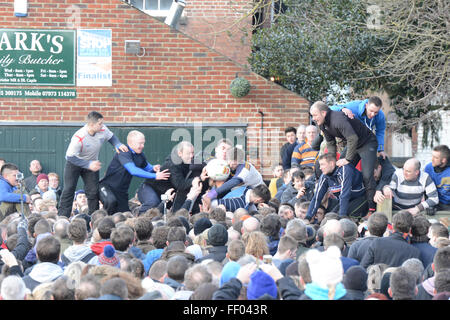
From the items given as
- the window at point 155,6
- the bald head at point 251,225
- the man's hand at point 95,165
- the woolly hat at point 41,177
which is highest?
the window at point 155,6

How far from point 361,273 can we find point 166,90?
1129 centimetres

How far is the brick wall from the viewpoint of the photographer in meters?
16.2

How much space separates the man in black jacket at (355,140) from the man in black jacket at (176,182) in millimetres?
2320

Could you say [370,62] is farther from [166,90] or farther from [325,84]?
[166,90]

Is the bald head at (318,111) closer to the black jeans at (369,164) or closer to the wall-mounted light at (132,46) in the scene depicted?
the black jeans at (369,164)

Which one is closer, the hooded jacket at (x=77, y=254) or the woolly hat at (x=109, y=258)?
the woolly hat at (x=109, y=258)

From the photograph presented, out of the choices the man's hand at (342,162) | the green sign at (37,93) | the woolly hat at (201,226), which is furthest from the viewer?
the green sign at (37,93)

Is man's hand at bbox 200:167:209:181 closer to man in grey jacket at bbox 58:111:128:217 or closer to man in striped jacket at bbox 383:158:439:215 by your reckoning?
man in grey jacket at bbox 58:111:128:217

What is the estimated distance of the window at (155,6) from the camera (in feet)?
65.4

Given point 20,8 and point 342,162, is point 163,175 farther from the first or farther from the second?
point 20,8

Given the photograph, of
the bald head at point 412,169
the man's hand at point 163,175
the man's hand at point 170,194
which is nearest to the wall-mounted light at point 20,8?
the man's hand at point 163,175

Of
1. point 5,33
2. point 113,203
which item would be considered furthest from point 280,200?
point 5,33

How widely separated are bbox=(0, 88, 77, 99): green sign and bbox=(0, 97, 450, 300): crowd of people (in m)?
2.00

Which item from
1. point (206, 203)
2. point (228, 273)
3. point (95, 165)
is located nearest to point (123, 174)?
point (95, 165)
